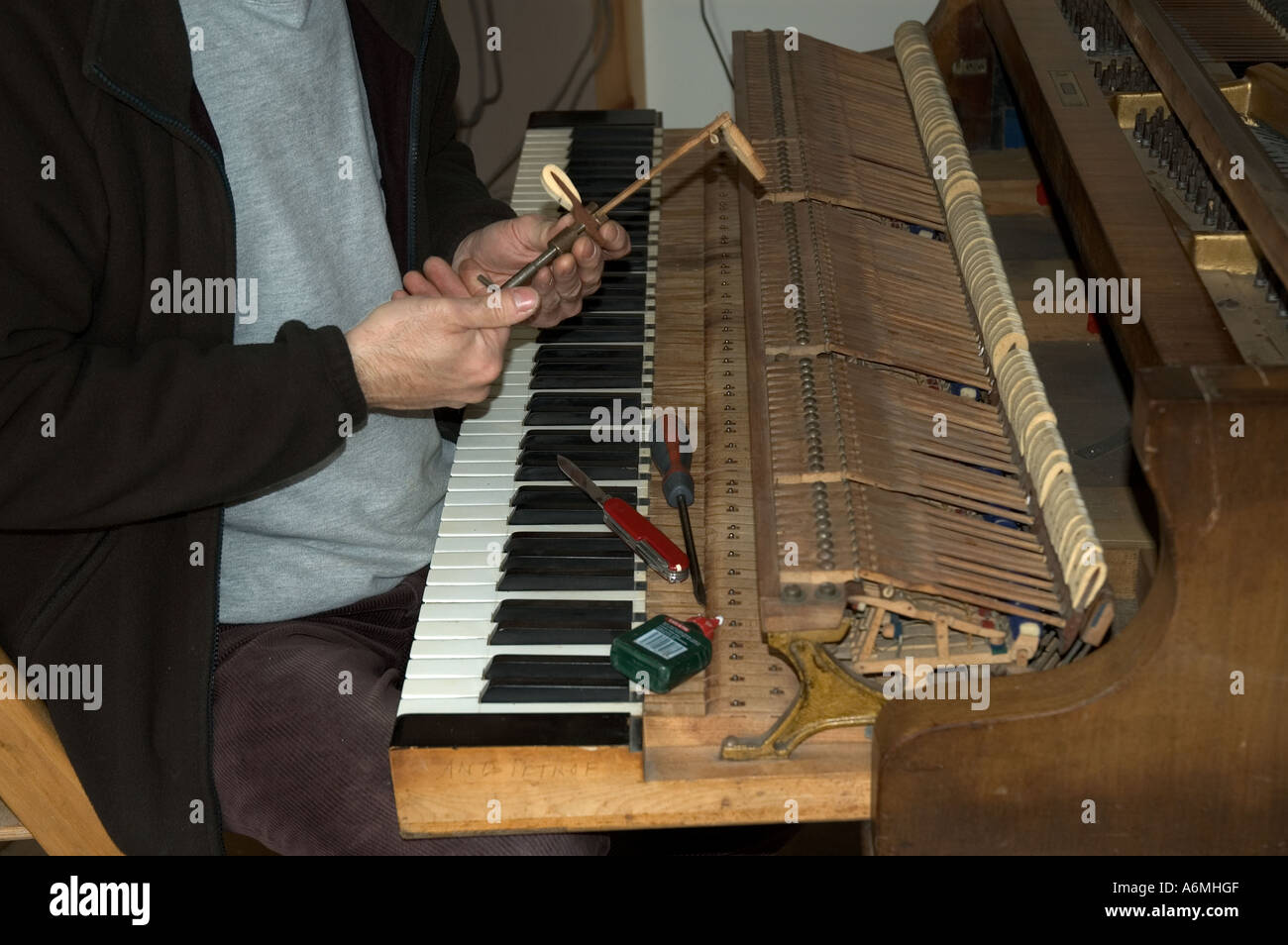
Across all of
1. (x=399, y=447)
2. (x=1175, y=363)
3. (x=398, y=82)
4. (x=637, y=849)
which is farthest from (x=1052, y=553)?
(x=398, y=82)

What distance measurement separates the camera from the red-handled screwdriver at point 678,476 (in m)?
1.75

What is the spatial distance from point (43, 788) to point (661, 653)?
Answer: 961 millimetres

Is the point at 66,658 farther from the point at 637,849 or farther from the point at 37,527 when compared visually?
the point at 637,849

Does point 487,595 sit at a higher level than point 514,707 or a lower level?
higher

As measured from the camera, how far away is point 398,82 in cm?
219

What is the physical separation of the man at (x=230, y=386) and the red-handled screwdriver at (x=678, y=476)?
302 millimetres

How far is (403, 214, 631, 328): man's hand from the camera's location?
78.5 inches

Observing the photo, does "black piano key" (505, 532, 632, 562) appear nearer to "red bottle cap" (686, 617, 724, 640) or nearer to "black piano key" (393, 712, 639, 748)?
"red bottle cap" (686, 617, 724, 640)

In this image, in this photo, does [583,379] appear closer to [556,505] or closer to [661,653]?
[556,505]

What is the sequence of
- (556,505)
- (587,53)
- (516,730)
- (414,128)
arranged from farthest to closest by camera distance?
(587,53) < (414,128) < (556,505) < (516,730)

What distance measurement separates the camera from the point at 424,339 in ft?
5.58
